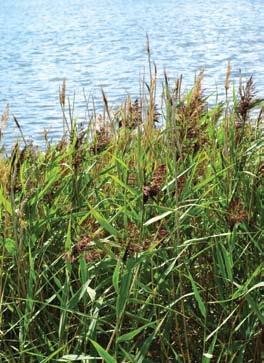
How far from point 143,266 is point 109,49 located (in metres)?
22.5

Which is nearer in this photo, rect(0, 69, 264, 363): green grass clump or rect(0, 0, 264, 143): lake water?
rect(0, 69, 264, 363): green grass clump

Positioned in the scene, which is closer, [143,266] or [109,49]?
[143,266]

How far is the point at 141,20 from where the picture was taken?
117 feet

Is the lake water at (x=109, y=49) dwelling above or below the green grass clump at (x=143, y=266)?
below

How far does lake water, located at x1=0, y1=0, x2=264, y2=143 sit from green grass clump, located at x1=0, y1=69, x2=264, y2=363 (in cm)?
296

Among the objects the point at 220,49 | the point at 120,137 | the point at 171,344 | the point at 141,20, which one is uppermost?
the point at 120,137

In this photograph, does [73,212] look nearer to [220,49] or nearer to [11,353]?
[11,353]

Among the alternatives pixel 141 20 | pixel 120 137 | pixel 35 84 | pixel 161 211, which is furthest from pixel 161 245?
pixel 141 20

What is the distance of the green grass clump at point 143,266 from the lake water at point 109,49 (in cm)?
296

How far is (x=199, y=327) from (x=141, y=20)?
34.1 meters

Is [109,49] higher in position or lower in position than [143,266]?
lower

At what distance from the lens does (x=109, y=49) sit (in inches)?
966

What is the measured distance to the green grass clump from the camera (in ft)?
7.19

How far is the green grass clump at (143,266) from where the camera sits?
2.19m
